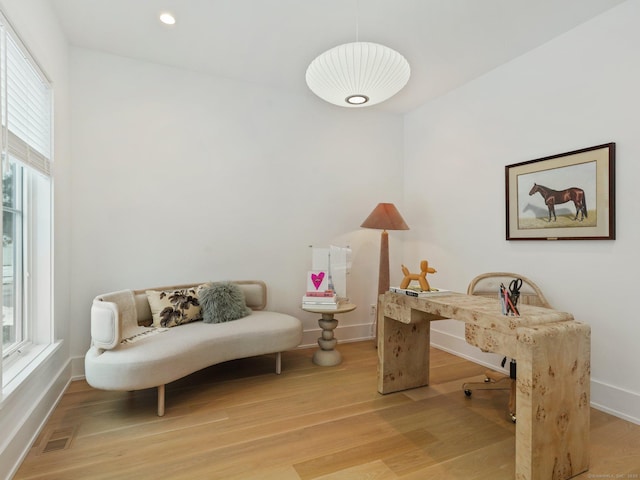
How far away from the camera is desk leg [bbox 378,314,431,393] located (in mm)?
2551

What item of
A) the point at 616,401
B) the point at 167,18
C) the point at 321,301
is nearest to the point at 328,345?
the point at 321,301

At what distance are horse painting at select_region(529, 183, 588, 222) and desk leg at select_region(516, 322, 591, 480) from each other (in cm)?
124

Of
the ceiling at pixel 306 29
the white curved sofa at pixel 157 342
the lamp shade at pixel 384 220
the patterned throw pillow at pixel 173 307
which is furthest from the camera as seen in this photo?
the lamp shade at pixel 384 220

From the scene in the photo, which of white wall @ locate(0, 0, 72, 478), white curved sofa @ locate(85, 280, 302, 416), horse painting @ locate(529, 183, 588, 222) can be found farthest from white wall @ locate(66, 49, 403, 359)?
horse painting @ locate(529, 183, 588, 222)

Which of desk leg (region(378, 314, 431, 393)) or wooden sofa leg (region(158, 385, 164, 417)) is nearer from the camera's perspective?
wooden sofa leg (region(158, 385, 164, 417))

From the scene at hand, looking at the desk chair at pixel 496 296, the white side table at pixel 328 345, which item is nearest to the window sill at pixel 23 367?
the white side table at pixel 328 345

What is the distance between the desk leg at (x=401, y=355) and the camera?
8.37 ft

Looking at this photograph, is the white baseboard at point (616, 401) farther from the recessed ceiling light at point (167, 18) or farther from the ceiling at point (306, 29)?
the recessed ceiling light at point (167, 18)

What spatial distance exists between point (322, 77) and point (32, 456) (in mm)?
2616

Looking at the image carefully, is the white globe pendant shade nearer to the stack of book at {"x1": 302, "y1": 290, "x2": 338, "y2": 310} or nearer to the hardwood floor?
the stack of book at {"x1": 302, "y1": 290, "x2": 338, "y2": 310}

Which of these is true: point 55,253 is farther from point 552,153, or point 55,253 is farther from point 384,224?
point 552,153

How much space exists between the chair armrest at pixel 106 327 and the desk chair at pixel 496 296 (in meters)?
2.47

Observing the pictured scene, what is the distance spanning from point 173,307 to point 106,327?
66cm

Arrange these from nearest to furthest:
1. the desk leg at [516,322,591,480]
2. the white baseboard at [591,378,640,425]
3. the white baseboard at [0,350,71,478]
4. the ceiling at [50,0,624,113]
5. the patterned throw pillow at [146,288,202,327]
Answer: the desk leg at [516,322,591,480]
the white baseboard at [0,350,71,478]
the white baseboard at [591,378,640,425]
the ceiling at [50,0,624,113]
the patterned throw pillow at [146,288,202,327]
